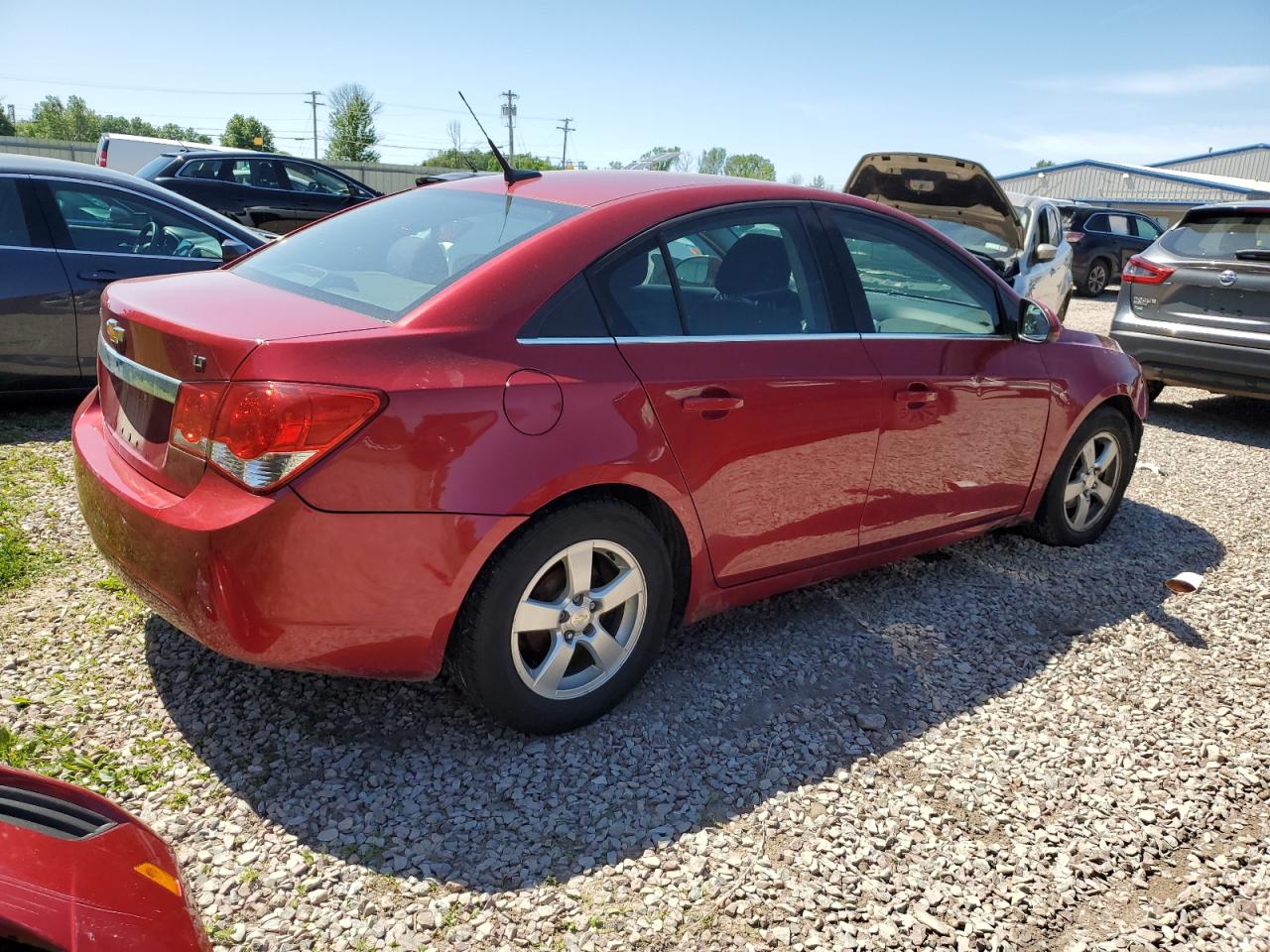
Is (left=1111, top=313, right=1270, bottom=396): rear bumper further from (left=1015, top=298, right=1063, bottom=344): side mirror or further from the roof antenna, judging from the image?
the roof antenna

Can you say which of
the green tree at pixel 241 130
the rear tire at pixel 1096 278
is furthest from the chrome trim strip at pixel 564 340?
the green tree at pixel 241 130

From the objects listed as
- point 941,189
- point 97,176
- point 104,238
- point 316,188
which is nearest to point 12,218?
point 104,238

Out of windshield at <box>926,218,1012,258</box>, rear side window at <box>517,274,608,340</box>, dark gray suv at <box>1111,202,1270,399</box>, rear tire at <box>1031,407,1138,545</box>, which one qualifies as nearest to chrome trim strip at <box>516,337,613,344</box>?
rear side window at <box>517,274,608,340</box>

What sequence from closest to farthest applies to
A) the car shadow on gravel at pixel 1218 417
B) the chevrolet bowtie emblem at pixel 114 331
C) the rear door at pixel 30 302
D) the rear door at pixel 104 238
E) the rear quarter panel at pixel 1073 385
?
1. the chevrolet bowtie emblem at pixel 114 331
2. the rear quarter panel at pixel 1073 385
3. the rear door at pixel 30 302
4. the rear door at pixel 104 238
5. the car shadow on gravel at pixel 1218 417

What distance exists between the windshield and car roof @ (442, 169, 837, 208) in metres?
5.30

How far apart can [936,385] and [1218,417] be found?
635 cm

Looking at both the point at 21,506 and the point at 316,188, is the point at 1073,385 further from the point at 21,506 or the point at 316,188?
the point at 316,188

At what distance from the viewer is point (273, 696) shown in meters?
3.07

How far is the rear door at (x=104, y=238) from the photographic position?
18.4ft

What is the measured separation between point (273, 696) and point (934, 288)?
2.95 metres

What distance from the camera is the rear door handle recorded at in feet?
9.80

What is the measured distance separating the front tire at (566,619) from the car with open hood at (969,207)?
5993 millimetres

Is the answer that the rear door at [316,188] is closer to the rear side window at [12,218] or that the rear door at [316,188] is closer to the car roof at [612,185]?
the rear side window at [12,218]

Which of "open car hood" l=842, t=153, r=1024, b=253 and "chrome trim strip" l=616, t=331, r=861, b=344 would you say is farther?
"open car hood" l=842, t=153, r=1024, b=253
